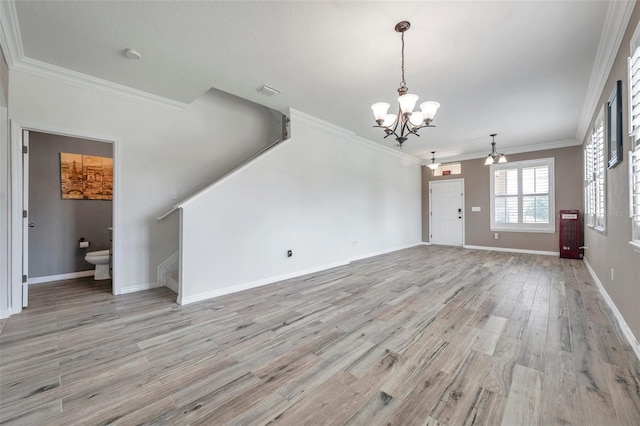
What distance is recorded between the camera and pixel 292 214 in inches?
173

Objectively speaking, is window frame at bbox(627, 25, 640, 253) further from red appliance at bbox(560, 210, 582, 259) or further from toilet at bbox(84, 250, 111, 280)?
toilet at bbox(84, 250, 111, 280)

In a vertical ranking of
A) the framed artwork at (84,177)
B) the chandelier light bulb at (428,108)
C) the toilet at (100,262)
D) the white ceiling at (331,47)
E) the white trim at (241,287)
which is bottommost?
the white trim at (241,287)

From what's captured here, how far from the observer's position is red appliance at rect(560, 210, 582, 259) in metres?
5.72

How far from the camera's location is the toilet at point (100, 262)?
4.08m

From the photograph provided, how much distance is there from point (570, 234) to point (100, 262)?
914 cm

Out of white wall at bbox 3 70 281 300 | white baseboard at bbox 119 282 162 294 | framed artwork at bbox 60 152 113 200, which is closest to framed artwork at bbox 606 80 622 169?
white wall at bbox 3 70 281 300

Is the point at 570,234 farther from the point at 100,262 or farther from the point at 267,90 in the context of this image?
the point at 100,262

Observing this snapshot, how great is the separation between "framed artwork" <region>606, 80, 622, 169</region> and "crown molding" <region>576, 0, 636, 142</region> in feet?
1.28

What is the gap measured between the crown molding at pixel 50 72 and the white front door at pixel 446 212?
23.3 ft

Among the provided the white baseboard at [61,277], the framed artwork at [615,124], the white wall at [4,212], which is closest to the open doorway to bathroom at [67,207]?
the white baseboard at [61,277]

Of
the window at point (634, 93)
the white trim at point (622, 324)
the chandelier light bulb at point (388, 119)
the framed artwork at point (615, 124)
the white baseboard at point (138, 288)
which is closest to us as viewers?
the window at point (634, 93)

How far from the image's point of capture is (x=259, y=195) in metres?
3.93

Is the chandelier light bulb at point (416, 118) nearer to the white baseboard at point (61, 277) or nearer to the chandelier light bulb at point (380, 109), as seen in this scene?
the chandelier light bulb at point (380, 109)

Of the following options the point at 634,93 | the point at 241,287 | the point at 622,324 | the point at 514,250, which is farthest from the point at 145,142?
the point at 514,250
